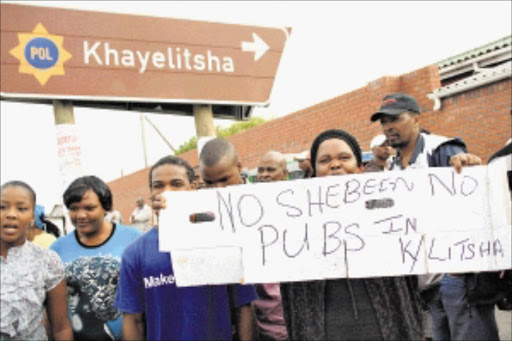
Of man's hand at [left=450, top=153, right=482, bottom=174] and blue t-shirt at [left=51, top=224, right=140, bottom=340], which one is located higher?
man's hand at [left=450, top=153, right=482, bottom=174]

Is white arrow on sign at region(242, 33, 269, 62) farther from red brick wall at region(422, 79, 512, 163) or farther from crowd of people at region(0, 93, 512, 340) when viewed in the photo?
crowd of people at region(0, 93, 512, 340)

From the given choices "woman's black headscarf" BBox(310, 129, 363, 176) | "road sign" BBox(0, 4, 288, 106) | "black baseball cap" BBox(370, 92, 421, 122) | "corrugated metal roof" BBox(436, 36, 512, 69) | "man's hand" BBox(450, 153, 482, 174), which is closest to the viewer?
"man's hand" BBox(450, 153, 482, 174)

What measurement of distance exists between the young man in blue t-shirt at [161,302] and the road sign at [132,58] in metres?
4.39

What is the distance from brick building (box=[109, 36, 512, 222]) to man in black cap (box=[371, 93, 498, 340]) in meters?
4.10

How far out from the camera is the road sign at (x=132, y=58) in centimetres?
546

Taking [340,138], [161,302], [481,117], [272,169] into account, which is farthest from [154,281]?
[481,117]

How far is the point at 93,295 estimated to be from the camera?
2.36 metres

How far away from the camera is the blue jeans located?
263 centimetres

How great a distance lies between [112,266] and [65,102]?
156 inches

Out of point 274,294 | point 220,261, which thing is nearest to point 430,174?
point 220,261

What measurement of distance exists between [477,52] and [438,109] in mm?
2674

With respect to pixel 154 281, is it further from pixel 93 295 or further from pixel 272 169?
pixel 272 169

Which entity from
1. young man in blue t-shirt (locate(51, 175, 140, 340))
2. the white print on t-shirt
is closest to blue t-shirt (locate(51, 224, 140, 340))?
young man in blue t-shirt (locate(51, 175, 140, 340))

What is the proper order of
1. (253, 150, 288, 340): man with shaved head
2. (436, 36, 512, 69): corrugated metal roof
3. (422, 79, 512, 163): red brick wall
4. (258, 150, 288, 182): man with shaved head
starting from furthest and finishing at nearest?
(436, 36, 512, 69): corrugated metal roof, (422, 79, 512, 163): red brick wall, (258, 150, 288, 182): man with shaved head, (253, 150, 288, 340): man with shaved head
